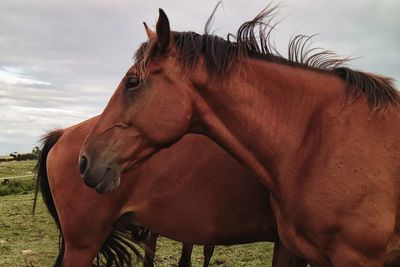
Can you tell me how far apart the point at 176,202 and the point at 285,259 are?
1263 mm

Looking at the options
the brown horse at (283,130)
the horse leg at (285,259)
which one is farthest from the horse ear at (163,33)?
the horse leg at (285,259)

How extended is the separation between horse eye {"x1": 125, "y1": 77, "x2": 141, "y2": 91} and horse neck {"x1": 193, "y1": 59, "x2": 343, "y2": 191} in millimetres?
445

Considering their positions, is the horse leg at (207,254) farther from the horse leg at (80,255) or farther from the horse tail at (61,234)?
the horse leg at (80,255)

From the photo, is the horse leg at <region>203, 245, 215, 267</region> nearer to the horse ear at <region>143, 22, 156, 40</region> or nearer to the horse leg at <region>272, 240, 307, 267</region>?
the horse leg at <region>272, 240, 307, 267</region>

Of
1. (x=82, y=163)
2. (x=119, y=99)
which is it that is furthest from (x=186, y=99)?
(x=82, y=163)

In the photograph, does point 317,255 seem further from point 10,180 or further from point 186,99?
point 10,180

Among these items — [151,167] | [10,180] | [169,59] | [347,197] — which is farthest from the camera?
[10,180]

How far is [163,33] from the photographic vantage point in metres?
3.33

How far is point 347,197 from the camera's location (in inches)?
127

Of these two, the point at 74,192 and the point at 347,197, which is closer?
the point at 347,197

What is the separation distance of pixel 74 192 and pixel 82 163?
157 centimetres

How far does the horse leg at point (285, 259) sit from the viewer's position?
458 centimetres

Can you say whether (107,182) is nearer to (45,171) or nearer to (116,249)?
(116,249)

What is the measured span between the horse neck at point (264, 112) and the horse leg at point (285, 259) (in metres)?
1.37
